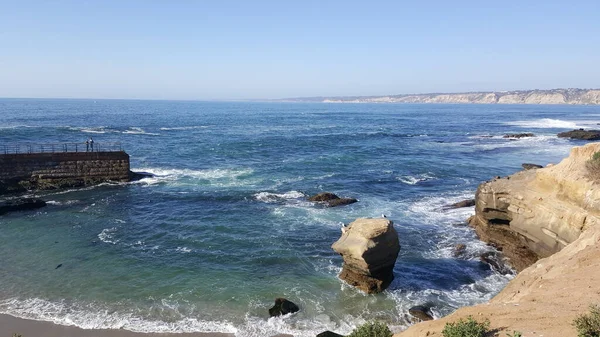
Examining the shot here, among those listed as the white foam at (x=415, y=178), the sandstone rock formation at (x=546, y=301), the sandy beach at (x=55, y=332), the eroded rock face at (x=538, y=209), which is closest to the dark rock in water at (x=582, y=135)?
the white foam at (x=415, y=178)

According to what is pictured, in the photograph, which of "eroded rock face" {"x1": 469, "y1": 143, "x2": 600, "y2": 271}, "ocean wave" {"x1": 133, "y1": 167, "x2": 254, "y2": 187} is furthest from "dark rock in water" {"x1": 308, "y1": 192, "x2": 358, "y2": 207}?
"eroded rock face" {"x1": 469, "y1": 143, "x2": 600, "y2": 271}

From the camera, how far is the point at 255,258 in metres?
24.9

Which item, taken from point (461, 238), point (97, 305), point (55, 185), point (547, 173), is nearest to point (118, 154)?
point (55, 185)

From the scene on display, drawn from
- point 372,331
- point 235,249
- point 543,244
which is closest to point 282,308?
point 372,331

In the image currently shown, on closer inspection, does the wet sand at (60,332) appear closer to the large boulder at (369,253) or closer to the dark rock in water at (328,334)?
the dark rock in water at (328,334)

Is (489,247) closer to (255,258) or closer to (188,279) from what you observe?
(255,258)

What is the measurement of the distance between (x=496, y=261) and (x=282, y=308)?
550 inches

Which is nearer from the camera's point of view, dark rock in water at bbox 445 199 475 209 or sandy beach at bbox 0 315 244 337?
sandy beach at bbox 0 315 244 337

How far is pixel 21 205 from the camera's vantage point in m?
33.9

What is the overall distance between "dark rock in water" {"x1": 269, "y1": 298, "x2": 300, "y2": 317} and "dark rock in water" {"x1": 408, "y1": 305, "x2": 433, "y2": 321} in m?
5.28

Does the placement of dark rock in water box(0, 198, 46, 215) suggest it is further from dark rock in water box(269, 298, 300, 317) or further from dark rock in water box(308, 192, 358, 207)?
dark rock in water box(269, 298, 300, 317)

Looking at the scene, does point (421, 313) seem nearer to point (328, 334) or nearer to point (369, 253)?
point (369, 253)

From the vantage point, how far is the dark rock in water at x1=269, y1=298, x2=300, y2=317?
18.8 m

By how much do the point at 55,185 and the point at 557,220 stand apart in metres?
42.6
